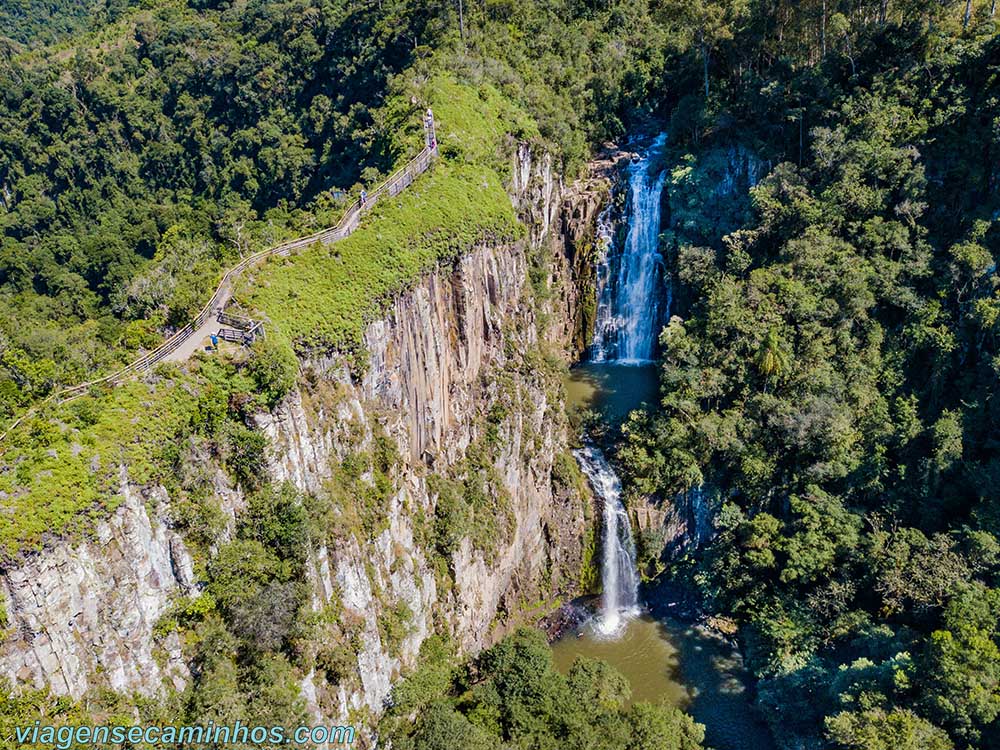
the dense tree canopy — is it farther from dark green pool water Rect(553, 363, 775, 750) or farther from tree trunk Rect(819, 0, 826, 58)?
dark green pool water Rect(553, 363, 775, 750)

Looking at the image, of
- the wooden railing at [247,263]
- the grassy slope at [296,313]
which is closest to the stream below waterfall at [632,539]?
the grassy slope at [296,313]

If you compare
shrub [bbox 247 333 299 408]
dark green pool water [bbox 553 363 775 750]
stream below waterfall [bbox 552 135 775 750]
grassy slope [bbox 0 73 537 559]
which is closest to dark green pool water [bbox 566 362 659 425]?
stream below waterfall [bbox 552 135 775 750]

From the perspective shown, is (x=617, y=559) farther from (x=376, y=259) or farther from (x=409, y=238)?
(x=376, y=259)

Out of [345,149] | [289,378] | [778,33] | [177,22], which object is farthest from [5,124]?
[778,33]

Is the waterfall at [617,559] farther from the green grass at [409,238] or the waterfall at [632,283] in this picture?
the green grass at [409,238]

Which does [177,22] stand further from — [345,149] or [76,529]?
[76,529]
